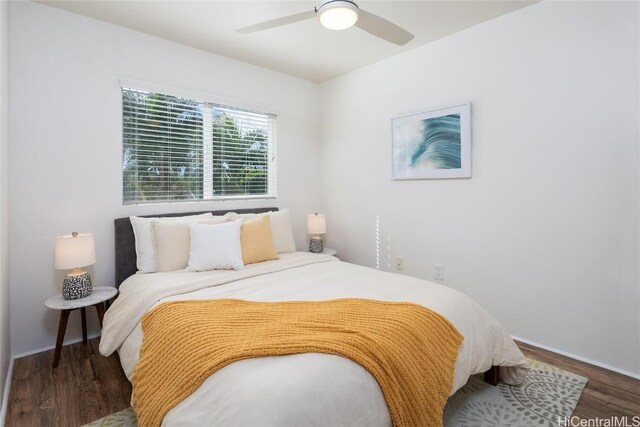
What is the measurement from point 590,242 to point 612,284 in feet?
→ 0.93

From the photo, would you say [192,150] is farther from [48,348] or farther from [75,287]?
[48,348]

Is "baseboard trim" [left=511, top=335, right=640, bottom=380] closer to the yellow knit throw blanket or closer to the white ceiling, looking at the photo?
the yellow knit throw blanket

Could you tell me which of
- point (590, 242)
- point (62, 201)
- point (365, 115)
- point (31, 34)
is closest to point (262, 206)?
point (365, 115)

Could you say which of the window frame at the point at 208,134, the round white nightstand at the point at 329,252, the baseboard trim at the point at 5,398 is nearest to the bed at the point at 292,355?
the window frame at the point at 208,134

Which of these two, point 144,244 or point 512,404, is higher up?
point 144,244

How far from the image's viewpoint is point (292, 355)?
4.08 ft

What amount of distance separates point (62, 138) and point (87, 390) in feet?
5.71

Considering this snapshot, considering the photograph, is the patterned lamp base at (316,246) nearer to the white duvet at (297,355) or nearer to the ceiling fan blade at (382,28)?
the white duvet at (297,355)

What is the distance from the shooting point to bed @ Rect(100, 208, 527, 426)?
1.09m

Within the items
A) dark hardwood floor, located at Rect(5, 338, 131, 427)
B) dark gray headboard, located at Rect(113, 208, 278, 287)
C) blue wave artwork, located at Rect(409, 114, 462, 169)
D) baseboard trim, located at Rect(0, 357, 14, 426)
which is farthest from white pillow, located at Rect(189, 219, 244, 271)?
blue wave artwork, located at Rect(409, 114, 462, 169)

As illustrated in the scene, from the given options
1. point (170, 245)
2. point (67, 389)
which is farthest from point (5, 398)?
point (170, 245)

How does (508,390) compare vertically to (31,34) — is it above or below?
below

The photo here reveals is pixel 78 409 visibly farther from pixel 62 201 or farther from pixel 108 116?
pixel 108 116

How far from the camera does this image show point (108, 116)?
2.68 m
